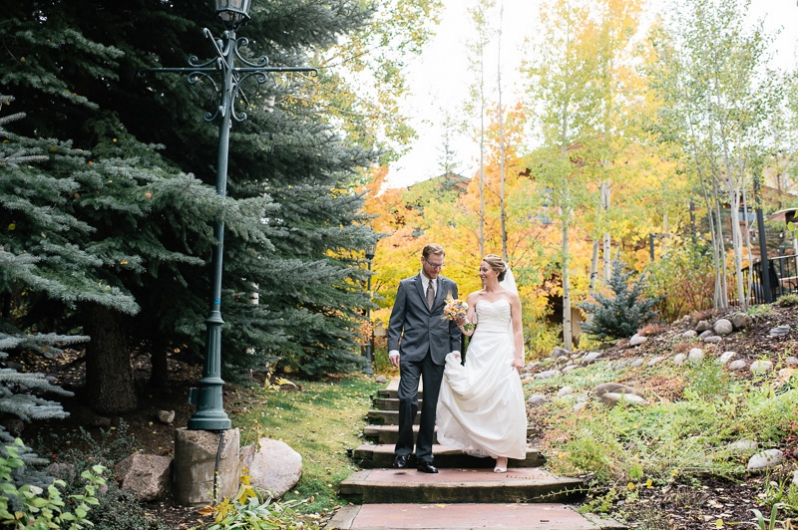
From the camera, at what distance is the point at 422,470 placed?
220 inches

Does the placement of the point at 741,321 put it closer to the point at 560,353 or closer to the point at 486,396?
the point at 486,396

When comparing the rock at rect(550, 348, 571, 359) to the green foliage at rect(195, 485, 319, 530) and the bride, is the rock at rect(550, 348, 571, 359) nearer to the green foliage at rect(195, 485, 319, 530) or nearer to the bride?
the bride

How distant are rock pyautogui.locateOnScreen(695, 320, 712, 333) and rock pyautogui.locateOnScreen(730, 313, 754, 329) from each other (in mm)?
512

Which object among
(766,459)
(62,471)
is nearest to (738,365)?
(766,459)

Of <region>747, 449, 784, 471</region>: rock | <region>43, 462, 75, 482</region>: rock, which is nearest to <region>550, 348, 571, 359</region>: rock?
<region>747, 449, 784, 471</region>: rock

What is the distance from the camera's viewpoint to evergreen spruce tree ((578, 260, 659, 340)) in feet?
40.4

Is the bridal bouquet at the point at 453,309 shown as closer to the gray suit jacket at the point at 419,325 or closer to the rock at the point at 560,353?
the gray suit jacket at the point at 419,325

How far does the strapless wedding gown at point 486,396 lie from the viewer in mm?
5645

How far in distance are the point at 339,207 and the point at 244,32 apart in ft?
6.59

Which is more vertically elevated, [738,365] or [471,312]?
[471,312]

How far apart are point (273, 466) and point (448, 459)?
173 cm

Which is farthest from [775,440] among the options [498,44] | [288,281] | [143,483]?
[498,44]

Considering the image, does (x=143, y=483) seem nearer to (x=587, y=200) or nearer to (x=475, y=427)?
(x=475, y=427)

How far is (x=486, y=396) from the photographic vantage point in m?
5.69
